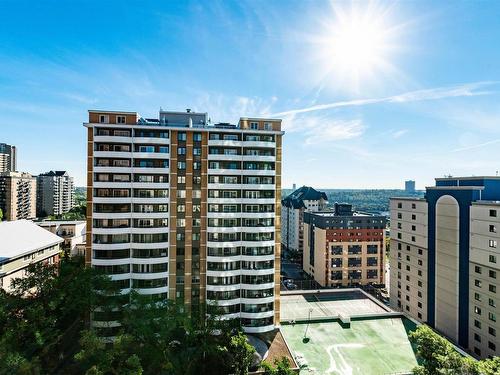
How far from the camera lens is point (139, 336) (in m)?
36.9

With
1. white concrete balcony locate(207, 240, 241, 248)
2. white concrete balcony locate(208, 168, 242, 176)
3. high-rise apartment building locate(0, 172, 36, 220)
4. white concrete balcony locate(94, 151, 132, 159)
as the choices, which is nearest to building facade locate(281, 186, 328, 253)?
white concrete balcony locate(207, 240, 241, 248)

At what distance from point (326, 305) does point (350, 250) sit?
3897 centimetres

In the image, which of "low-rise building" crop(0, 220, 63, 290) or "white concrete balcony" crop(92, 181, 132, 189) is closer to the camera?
"white concrete balcony" crop(92, 181, 132, 189)

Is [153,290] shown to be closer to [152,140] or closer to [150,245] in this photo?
[150,245]

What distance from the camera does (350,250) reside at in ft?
335

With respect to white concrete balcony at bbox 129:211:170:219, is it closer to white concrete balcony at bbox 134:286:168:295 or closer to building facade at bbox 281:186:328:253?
white concrete balcony at bbox 134:286:168:295

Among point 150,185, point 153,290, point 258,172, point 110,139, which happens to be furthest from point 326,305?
point 110,139

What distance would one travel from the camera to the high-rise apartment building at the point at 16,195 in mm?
155375

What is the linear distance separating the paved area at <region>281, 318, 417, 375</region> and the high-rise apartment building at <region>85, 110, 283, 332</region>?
7.95 metres

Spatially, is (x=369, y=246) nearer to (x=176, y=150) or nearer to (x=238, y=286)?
(x=238, y=286)

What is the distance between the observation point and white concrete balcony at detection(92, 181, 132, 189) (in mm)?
48344

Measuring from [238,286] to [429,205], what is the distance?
4583cm

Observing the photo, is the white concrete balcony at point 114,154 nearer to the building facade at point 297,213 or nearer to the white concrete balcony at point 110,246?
the white concrete balcony at point 110,246

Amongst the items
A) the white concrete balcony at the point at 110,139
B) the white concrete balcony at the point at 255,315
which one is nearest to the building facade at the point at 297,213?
the white concrete balcony at the point at 255,315
